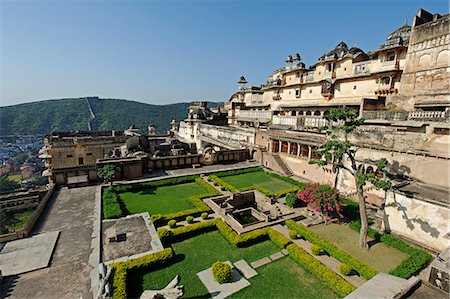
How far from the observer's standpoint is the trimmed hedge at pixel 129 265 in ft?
33.1

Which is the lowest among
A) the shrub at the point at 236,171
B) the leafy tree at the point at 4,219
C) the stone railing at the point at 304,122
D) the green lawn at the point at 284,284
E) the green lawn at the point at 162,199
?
the leafy tree at the point at 4,219

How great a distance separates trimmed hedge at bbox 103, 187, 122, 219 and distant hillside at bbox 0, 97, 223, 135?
10261cm

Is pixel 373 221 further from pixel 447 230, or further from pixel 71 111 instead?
pixel 71 111

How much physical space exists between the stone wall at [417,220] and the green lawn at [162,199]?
15.3m

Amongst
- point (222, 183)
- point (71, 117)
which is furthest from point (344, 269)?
point (71, 117)

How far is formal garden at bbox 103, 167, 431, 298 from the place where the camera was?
36.1ft

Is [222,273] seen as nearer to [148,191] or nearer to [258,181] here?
[148,191]

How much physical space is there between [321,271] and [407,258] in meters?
5.89

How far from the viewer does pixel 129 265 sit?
11625 mm

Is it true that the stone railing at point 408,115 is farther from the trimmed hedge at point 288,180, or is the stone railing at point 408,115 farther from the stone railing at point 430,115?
the trimmed hedge at point 288,180

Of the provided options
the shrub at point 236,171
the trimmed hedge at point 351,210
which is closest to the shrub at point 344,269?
the trimmed hedge at point 351,210

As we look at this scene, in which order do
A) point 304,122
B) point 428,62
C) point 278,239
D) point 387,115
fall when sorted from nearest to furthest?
1. point 278,239
2. point 387,115
3. point 428,62
4. point 304,122

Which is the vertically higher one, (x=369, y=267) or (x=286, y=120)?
(x=286, y=120)

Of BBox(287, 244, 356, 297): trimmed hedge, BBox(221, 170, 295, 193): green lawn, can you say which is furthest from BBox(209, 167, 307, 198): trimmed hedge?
BBox(287, 244, 356, 297): trimmed hedge
